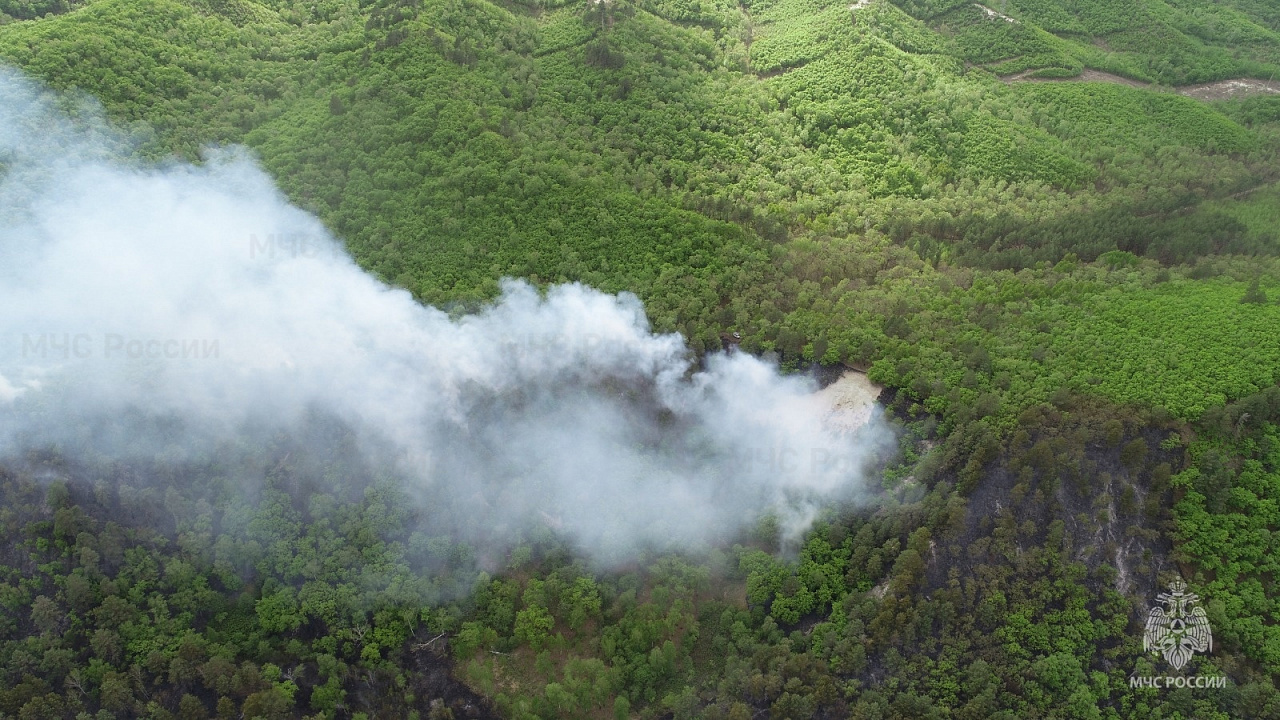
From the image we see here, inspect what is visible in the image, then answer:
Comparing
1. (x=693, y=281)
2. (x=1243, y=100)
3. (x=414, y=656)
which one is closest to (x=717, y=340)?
(x=693, y=281)

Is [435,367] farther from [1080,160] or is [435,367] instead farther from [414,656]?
[1080,160]

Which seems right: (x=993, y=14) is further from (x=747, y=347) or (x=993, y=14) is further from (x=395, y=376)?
(x=395, y=376)

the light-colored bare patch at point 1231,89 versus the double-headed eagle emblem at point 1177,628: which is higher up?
the light-colored bare patch at point 1231,89

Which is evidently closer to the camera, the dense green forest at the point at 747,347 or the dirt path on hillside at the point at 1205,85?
the dense green forest at the point at 747,347

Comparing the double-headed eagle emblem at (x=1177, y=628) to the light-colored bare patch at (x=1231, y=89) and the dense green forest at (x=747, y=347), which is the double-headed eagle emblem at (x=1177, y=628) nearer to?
the dense green forest at (x=747, y=347)

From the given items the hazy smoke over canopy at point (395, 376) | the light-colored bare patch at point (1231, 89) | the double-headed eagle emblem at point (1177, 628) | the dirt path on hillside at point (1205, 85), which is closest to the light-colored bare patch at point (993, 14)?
the dirt path on hillside at point (1205, 85)

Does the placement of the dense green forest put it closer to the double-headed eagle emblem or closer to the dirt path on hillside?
the double-headed eagle emblem
